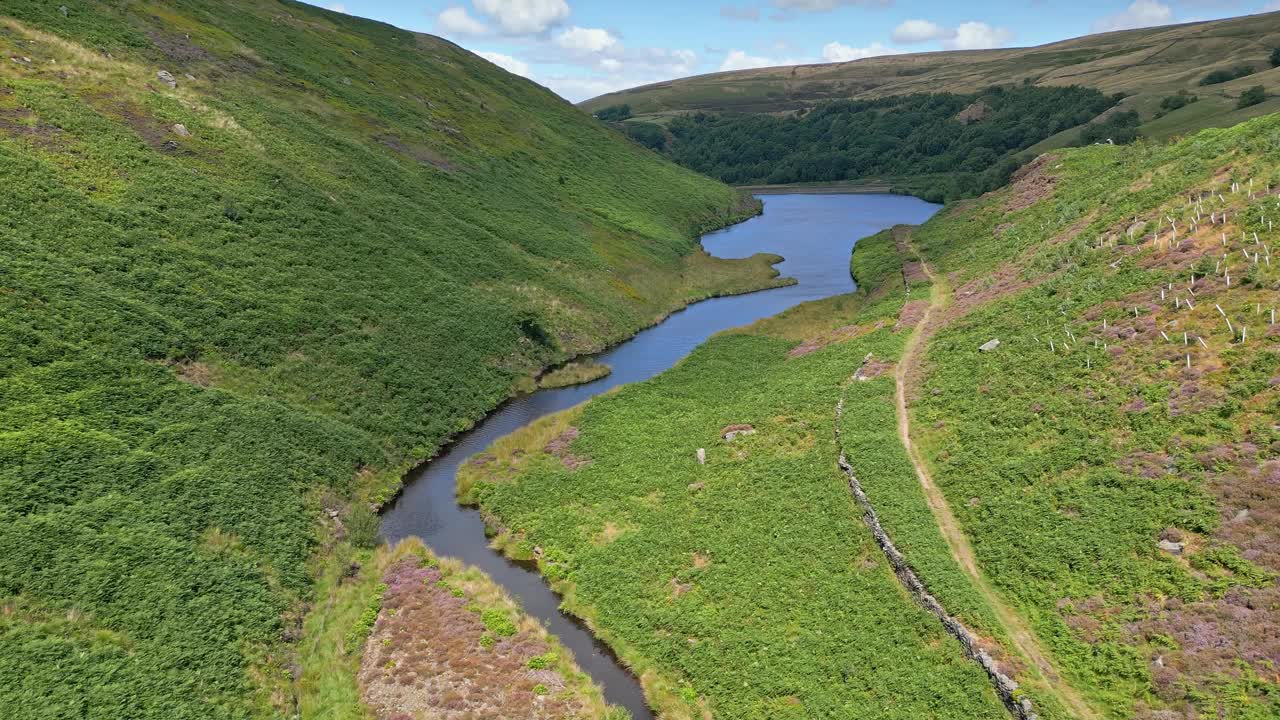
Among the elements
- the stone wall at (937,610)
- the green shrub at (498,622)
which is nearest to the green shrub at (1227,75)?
the stone wall at (937,610)

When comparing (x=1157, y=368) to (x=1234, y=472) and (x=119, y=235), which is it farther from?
(x=119, y=235)

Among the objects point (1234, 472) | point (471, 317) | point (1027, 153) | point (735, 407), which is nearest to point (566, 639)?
point (735, 407)

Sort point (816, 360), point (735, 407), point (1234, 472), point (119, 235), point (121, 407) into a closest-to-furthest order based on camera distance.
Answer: point (1234, 472), point (121, 407), point (119, 235), point (735, 407), point (816, 360)

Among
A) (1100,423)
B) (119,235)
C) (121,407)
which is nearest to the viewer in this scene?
(1100,423)

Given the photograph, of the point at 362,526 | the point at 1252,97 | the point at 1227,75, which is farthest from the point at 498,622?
the point at 1227,75

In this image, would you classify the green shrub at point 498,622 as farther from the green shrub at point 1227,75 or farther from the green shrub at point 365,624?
the green shrub at point 1227,75

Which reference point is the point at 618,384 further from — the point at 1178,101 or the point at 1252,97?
the point at 1178,101
